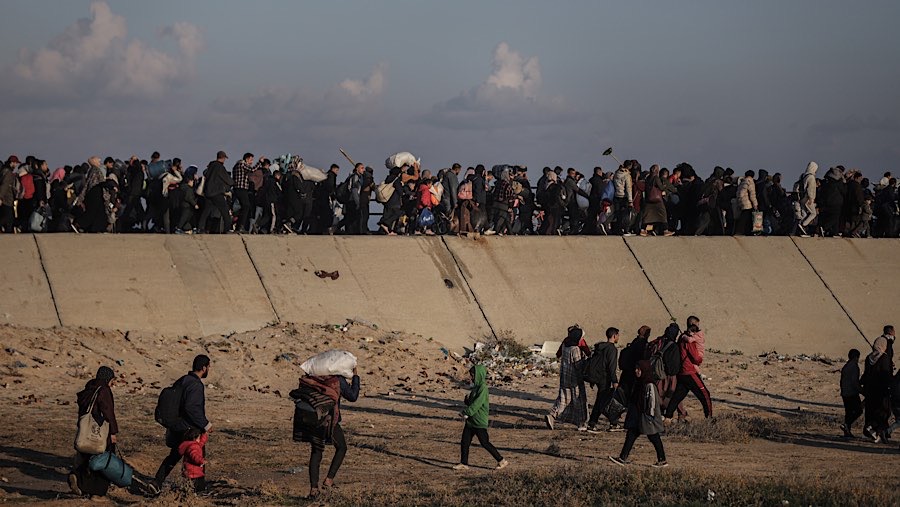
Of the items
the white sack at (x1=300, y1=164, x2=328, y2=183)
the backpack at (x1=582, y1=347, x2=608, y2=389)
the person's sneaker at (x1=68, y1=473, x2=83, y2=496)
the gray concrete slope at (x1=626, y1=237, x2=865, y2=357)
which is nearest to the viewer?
the person's sneaker at (x1=68, y1=473, x2=83, y2=496)

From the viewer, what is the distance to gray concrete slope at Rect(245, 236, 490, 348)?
1002 inches

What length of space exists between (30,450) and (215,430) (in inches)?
103

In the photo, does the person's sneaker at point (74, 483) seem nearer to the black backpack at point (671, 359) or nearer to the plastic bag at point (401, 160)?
the black backpack at point (671, 359)

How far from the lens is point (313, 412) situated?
44.3 feet

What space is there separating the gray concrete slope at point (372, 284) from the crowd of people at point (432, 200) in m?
1.00

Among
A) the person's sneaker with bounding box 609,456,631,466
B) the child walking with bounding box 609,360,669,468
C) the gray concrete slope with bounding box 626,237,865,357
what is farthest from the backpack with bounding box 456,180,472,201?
the child walking with bounding box 609,360,669,468

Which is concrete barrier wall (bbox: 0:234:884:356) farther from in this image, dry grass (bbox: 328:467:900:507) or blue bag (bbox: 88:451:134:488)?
dry grass (bbox: 328:467:900:507)

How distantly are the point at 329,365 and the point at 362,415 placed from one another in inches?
251

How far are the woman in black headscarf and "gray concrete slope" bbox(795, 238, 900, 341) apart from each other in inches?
745

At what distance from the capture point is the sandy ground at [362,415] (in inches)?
608

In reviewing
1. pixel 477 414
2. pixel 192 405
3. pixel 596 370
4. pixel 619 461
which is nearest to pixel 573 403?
pixel 596 370

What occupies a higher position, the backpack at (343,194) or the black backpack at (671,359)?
the backpack at (343,194)

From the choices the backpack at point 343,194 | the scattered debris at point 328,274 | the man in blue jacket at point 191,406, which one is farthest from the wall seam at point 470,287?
the man in blue jacket at point 191,406

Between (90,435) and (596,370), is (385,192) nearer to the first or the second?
(596,370)
